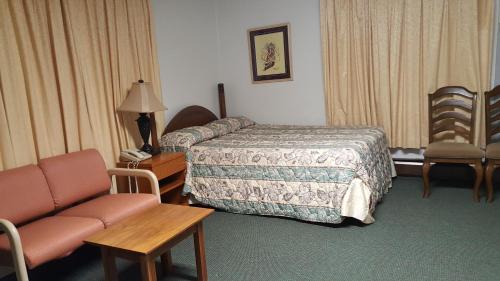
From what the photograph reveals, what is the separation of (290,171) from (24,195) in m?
1.91

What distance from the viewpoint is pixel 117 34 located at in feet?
10.7

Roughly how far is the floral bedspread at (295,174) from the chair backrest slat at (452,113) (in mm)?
584

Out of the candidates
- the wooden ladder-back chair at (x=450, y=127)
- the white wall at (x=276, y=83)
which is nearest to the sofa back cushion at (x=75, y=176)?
the white wall at (x=276, y=83)

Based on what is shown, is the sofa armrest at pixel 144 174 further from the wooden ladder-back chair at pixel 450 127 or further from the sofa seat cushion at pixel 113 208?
the wooden ladder-back chair at pixel 450 127

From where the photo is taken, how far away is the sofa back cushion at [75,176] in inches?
97.7

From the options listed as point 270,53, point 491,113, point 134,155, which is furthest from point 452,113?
point 134,155

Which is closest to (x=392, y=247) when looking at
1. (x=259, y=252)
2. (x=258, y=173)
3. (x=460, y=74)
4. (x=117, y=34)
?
(x=259, y=252)

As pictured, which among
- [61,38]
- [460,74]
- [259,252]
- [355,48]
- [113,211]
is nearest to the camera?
[113,211]

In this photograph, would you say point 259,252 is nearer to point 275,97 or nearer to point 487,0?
point 275,97

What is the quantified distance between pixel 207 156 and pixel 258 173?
1.75 feet

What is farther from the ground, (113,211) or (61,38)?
(61,38)

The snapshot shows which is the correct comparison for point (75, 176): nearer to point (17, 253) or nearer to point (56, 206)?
point (56, 206)

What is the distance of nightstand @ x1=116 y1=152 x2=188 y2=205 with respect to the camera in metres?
3.08

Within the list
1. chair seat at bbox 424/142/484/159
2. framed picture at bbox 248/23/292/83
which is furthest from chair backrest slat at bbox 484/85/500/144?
framed picture at bbox 248/23/292/83
